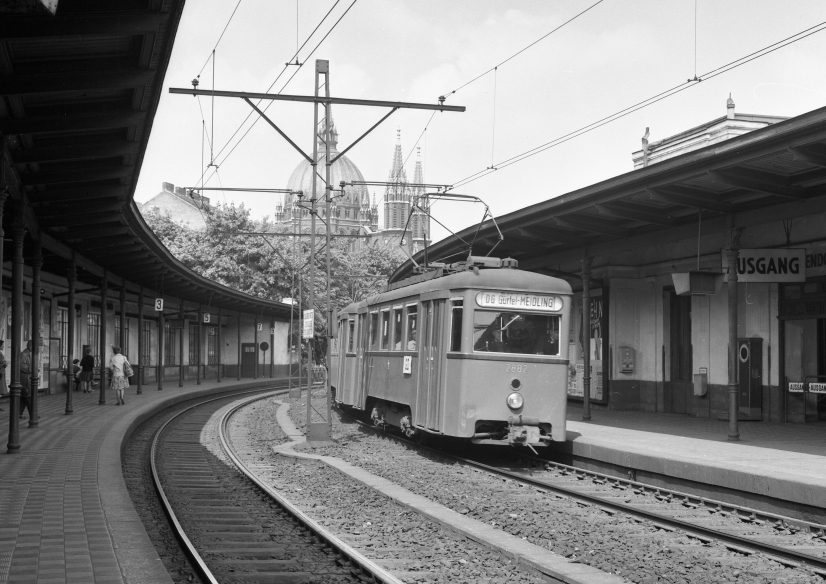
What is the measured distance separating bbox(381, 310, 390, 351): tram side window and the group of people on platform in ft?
20.5

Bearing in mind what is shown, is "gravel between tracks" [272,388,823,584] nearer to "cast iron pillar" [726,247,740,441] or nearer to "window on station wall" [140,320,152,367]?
"cast iron pillar" [726,247,740,441]

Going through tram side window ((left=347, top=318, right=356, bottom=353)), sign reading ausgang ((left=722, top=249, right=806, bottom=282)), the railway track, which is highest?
sign reading ausgang ((left=722, top=249, right=806, bottom=282))

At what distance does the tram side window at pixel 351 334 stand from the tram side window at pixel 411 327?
5.36 meters

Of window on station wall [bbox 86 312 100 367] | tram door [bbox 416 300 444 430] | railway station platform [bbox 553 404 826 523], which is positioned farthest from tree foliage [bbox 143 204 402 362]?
tram door [bbox 416 300 444 430]

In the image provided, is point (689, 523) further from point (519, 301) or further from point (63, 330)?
point (63, 330)

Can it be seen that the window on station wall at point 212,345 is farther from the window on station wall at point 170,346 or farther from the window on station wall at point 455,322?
the window on station wall at point 455,322

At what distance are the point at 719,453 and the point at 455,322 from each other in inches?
161

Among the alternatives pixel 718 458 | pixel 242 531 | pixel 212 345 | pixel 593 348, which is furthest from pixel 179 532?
pixel 212 345

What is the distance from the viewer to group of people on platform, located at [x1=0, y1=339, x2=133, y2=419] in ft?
66.7

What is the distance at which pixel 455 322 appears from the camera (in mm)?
14336

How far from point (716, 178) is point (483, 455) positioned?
232 inches

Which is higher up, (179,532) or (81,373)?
(81,373)

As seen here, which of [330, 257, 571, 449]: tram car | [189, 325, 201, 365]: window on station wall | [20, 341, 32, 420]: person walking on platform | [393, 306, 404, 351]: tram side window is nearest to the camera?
[330, 257, 571, 449]: tram car

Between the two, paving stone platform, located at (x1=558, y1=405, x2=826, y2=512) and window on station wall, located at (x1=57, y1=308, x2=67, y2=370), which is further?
window on station wall, located at (x1=57, y1=308, x2=67, y2=370)
